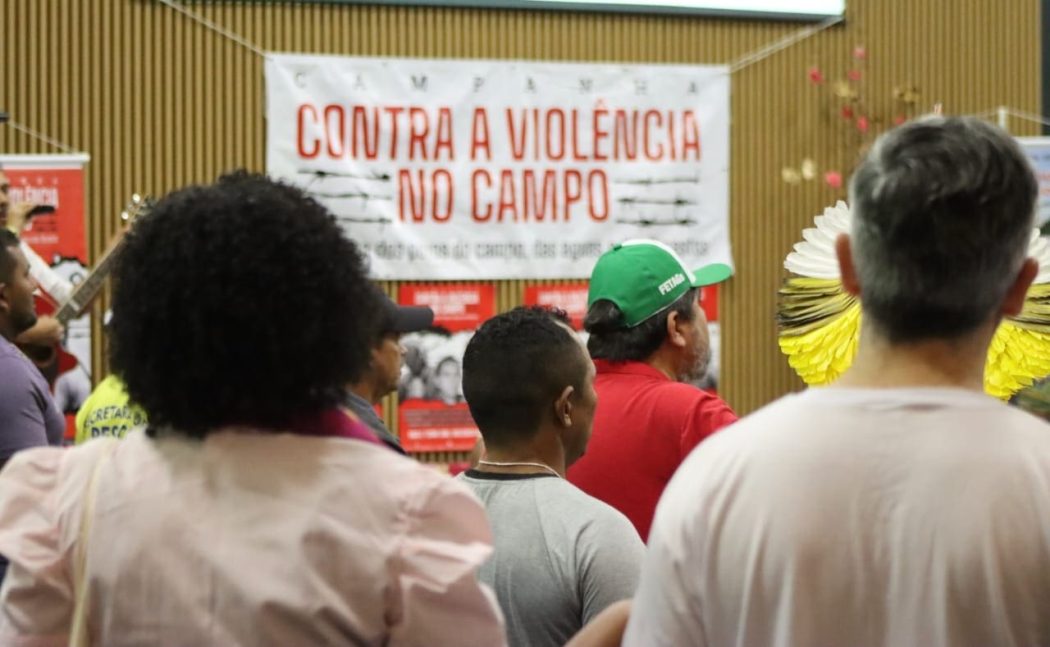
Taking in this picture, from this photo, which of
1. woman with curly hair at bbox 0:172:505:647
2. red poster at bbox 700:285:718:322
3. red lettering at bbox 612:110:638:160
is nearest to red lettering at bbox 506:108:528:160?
red lettering at bbox 612:110:638:160

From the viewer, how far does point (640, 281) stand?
2.85 meters

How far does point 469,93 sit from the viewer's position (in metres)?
6.50

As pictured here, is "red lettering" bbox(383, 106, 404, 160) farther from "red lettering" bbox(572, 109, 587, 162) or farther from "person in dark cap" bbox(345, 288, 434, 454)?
"person in dark cap" bbox(345, 288, 434, 454)

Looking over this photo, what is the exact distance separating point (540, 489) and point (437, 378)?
4.46 metres

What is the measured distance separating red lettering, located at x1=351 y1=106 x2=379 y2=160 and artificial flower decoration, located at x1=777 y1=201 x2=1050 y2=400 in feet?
14.6

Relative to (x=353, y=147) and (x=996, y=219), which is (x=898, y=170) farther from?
(x=353, y=147)

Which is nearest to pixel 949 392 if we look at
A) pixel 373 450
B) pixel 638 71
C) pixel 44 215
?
pixel 373 450

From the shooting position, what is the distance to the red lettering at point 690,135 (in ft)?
22.0

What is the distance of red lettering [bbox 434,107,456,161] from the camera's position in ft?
21.1

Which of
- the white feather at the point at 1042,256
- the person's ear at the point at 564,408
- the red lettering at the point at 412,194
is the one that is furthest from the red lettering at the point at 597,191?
the white feather at the point at 1042,256

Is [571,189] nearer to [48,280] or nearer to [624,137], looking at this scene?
[624,137]

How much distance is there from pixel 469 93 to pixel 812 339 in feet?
15.2

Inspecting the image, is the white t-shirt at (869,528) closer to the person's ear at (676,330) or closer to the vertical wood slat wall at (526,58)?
the person's ear at (676,330)

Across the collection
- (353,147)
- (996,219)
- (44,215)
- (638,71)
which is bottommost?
(996,219)
